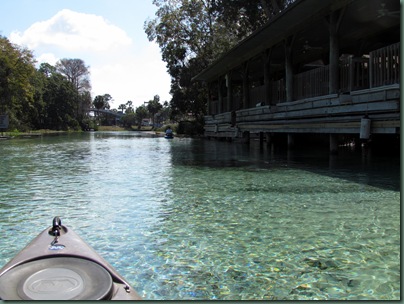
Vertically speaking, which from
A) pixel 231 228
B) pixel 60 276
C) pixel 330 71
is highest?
pixel 330 71

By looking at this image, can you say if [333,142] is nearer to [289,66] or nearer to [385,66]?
[289,66]

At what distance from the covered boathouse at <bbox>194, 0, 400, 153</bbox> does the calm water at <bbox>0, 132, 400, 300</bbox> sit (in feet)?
6.59

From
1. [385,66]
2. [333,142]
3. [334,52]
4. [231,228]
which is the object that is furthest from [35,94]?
[231,228]

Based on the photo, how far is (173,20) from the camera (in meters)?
37.0

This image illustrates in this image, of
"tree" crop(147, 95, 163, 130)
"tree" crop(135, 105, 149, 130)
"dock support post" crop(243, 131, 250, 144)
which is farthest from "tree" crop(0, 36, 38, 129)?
"tree" crop(135, 105, 149, 130)

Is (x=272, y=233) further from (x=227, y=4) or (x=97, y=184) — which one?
(x=227, y=4)

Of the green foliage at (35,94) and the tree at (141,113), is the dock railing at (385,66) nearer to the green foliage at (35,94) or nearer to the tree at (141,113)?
the green foliage at (35,94)

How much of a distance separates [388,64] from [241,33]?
25.0 metres

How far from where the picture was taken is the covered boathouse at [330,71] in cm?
969

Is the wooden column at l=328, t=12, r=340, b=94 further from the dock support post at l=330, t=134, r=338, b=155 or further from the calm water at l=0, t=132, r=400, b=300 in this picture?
the calm water at l=0, t=132, r=400, b=300

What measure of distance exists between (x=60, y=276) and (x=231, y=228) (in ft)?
9.27

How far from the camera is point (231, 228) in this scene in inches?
199

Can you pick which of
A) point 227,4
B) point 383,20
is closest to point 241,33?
point 227,4

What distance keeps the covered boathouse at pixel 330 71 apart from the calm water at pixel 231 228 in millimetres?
2008
